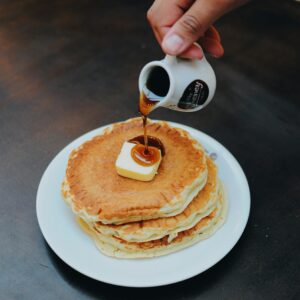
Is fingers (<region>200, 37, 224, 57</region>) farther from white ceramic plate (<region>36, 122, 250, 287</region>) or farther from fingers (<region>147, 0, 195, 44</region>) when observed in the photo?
white ceramic plate (<region>36, 122, 250, 287</region>)

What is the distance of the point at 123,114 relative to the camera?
2.23 metres

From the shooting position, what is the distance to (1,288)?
146 cm

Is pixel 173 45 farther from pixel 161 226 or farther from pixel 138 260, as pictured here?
pixel 138 260

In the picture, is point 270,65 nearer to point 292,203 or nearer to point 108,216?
point 292,203

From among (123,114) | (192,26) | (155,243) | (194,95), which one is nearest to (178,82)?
(194,95)

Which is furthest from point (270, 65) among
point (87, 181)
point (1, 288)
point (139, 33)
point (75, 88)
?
point (1, 288)

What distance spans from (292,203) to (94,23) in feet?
6.61

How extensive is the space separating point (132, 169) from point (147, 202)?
0.16m

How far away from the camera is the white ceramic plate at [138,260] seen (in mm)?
1394

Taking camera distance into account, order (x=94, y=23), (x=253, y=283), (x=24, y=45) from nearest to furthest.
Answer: (x=253, y=283)
(x=24, y=45)
(x=94, y=23)

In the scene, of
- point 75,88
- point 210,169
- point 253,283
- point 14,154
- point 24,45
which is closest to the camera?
point 253,283

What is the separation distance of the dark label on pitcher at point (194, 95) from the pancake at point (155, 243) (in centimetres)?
45

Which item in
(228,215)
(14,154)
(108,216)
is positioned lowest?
(14,154)

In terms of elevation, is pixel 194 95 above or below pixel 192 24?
below
